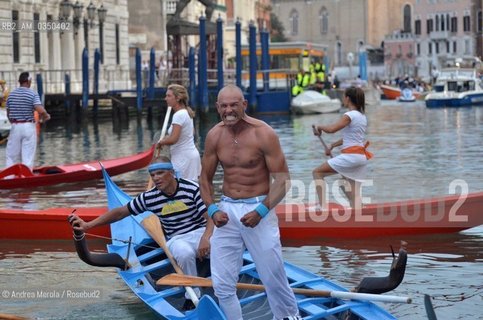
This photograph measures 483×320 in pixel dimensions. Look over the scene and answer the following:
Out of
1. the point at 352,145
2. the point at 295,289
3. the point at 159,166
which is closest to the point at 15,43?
the point at 352,145

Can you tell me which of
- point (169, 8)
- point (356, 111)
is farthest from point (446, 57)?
point (356, 111)

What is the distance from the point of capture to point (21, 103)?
15234 mm

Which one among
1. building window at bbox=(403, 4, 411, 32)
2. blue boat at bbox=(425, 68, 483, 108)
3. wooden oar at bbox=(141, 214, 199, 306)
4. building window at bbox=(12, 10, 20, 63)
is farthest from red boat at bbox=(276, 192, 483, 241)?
building window at bbox=(403, 4, 411, 32)

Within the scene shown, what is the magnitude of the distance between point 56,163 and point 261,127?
50.1ft

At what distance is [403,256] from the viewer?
7.25m

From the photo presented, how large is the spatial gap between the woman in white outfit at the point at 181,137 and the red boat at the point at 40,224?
3.08ft

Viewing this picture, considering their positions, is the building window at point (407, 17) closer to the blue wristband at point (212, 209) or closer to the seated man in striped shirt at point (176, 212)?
the seated man in striped shirt at point (176, 212)

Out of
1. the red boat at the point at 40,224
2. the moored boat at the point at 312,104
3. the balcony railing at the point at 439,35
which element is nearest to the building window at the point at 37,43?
the moored boat at the point at 312,104

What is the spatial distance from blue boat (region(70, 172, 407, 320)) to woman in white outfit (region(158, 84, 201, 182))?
1.55 m

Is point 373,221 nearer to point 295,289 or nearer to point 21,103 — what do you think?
point 295,289

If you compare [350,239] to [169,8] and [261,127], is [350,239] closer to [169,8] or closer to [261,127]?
[261,127]

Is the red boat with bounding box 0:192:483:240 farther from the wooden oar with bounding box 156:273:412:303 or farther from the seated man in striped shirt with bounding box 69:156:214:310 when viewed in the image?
the wooden oar with bounding box 156:273:412:303

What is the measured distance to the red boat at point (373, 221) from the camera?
11414 millimetres

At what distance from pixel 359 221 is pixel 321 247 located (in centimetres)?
49
